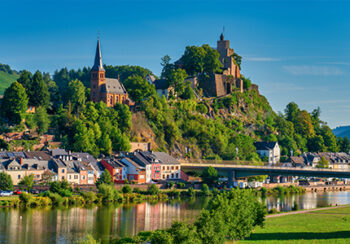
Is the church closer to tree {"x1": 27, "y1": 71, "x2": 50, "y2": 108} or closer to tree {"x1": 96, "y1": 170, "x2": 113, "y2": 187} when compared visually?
tree {"x1": 27, "y1": 71, "x2": 50, "y2": 108}

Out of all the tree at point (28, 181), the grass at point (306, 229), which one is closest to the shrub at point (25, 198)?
the tree at point (28, 181)

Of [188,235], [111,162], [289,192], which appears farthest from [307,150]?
[188,235]

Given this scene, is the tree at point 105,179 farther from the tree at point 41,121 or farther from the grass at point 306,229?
the grass at point 306,229

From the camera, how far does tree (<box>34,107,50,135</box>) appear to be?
97.4 m

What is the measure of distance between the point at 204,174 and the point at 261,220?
4764cm

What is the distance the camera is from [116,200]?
255 feet

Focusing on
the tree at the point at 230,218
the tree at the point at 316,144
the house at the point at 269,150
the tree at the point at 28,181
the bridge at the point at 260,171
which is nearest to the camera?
the tree at the point at 230,218

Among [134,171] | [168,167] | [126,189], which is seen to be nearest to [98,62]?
[168,167]

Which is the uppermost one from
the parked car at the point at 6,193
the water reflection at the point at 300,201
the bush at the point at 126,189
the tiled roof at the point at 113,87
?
the tiled roof at the point at 113,87

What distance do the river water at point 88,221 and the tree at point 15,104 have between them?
32.5 metres

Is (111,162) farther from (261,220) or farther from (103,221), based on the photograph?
(261,220)

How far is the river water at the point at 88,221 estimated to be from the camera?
51156mm

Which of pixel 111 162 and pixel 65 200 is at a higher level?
pixel 111 162

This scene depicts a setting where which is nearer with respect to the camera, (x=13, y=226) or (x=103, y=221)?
(x=13, y=226)
